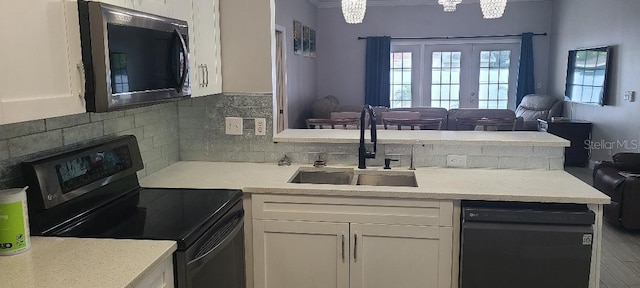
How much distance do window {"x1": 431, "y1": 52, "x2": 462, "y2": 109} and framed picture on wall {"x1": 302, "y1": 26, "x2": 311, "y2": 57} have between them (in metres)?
2.41

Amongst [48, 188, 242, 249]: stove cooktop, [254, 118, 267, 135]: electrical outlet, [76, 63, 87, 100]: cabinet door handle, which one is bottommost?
[48, 188, 242, 249]: stove cooktop

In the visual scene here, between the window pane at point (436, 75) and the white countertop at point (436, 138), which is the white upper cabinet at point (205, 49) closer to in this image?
the white countertop at point (436, 138)

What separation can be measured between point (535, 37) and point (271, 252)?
7.96 meters

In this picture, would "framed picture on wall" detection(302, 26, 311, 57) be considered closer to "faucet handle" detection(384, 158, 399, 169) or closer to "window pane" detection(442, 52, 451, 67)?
"window pane" detection(442, 52, 451, 67)

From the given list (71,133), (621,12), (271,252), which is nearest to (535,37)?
(621,12)

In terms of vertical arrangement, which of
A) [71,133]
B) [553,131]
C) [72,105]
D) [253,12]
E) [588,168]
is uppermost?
[253,12]

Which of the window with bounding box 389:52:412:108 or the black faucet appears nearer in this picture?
the black faucet

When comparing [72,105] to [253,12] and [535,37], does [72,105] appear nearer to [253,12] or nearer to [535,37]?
[253,12]

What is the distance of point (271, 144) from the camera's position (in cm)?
307

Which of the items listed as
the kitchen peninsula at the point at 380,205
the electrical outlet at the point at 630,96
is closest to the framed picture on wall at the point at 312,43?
the electrical outlet at the point at 630,96

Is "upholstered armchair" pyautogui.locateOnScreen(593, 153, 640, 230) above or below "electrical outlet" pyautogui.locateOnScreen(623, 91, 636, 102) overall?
below

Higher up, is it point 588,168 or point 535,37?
point 535,37

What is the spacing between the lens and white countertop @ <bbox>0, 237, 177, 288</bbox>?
140 cm

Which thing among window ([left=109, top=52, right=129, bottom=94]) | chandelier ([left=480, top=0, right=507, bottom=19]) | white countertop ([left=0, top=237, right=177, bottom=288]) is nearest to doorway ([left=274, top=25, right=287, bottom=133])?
chandelier ([left=480, top=0, right=507, bottom=19])
